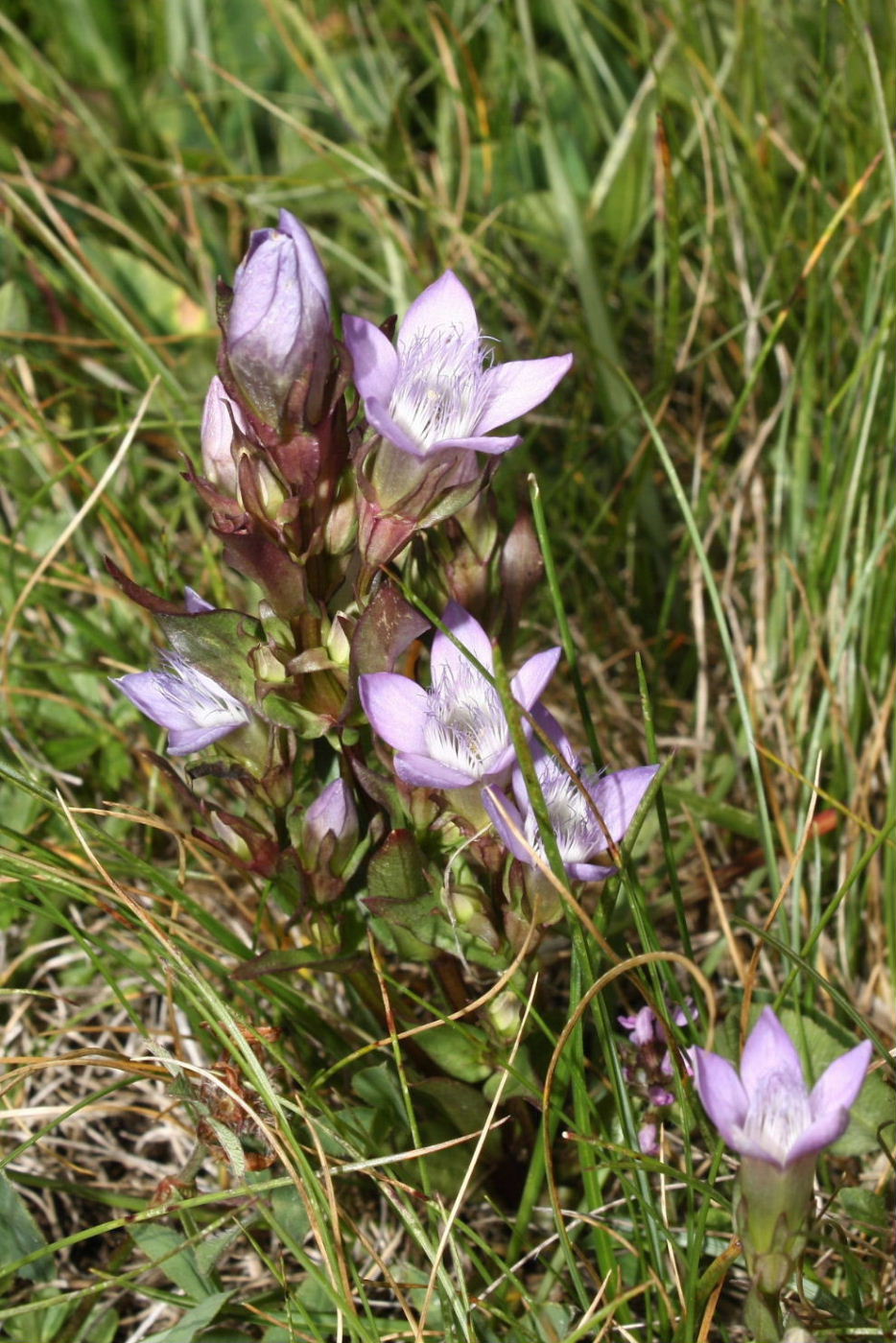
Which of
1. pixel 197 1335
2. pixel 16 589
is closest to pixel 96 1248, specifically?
pixel 197 1335

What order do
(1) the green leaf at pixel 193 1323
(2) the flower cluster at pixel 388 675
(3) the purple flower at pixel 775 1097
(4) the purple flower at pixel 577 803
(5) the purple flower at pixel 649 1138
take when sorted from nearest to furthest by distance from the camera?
(3) the purple flower at pixel 775 1097 < (2) the flower cluster at pixel 388 675 < (4) the purple flower at pixel 577 803 < (1) the green leaf at pixel 193 1323 < (5) the purple flower at pixel 649 1138

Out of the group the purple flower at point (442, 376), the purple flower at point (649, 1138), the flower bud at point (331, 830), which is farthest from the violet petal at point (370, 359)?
the purple flower at point (649, 1138)

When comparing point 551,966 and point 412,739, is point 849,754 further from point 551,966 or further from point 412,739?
point 412,739

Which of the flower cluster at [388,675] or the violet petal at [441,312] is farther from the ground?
the violet petal at [441,312]

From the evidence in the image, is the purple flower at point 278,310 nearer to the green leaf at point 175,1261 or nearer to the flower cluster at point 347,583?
the flower cluster at point 347,583

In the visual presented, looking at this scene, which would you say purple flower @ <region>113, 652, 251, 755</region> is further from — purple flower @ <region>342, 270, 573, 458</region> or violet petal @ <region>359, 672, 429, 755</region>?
purple flower @ <region>342, 270, 573, 458</region>

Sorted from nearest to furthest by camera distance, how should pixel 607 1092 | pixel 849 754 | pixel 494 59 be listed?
pixel 607 1092 → pixel 849 754 → pixel 494 59
